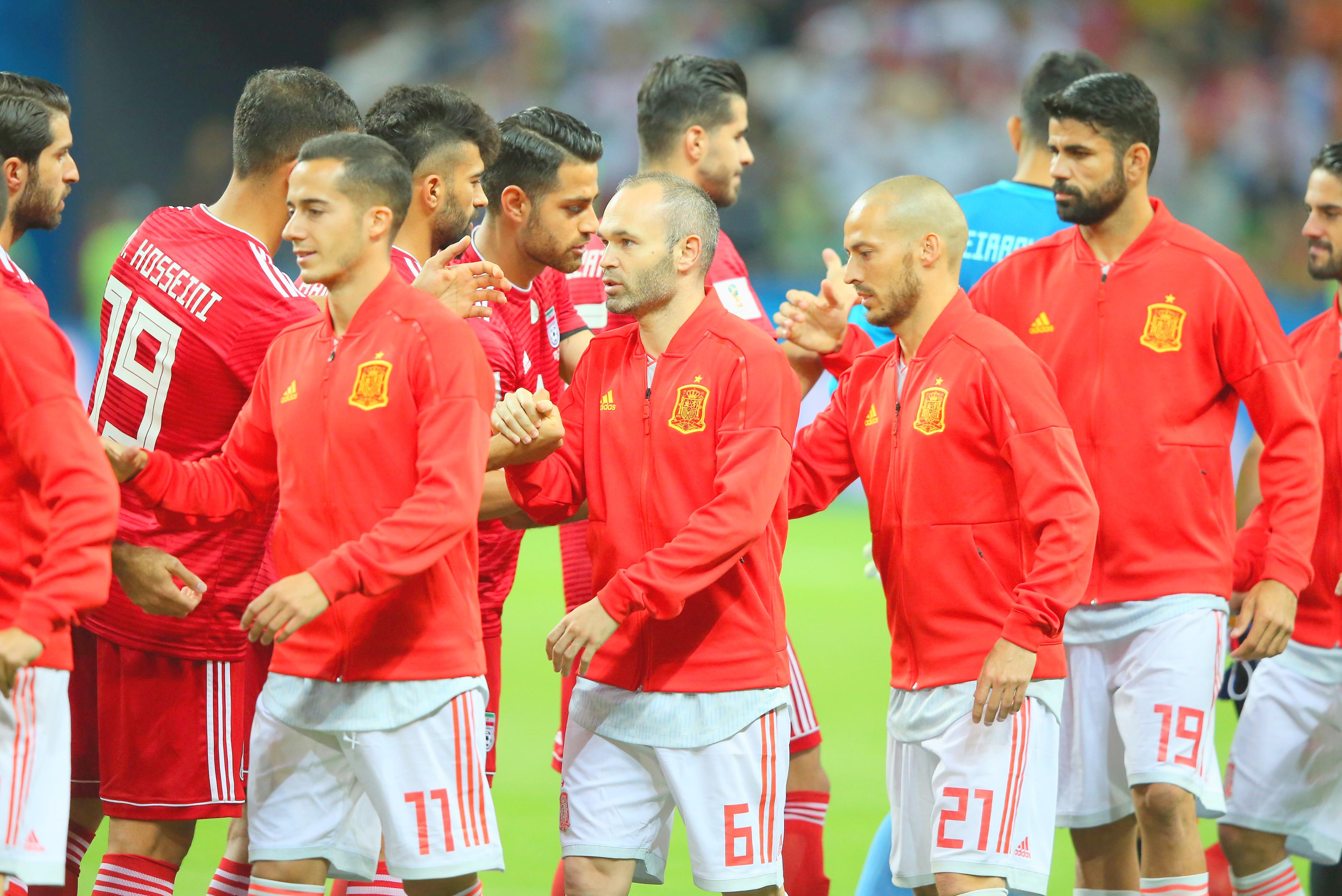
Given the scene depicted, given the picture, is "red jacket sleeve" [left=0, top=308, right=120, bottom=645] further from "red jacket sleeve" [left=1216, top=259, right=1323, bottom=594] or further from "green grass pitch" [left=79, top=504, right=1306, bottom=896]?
"red jacket sleeve" [left=1216, top=259, right=1323, bottom=594]

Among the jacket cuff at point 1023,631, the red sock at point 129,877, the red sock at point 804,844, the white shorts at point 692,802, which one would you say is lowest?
the red sock at point 804,844

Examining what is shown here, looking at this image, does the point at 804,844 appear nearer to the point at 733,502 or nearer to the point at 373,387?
the point at 733,502

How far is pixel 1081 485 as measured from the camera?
396 centimetres

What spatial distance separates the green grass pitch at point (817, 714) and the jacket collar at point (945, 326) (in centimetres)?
238

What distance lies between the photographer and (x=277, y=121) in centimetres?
444

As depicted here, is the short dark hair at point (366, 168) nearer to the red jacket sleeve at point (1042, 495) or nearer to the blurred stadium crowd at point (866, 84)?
the red jacket sleeve at point (1042, 495)

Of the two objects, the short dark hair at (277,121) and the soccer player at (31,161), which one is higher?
the short dark hair at (277,121)

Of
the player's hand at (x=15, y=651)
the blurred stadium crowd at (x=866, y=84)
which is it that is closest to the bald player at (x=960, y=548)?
the player's hand at (x=15, y=651)

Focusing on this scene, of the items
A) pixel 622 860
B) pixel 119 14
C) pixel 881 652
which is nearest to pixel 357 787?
pixel 622 860

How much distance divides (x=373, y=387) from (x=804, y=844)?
2412mm

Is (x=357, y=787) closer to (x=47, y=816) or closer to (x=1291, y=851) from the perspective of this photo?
(x=47, y=816)

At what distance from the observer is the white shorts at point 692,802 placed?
3.99m

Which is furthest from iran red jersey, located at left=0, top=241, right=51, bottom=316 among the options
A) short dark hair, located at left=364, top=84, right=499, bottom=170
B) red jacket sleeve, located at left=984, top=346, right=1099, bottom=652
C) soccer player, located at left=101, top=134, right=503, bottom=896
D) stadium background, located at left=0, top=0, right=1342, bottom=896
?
stadium background, located at left=0, top=0, right=1342, bottom=896

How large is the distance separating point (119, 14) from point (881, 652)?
1166 centimetres
